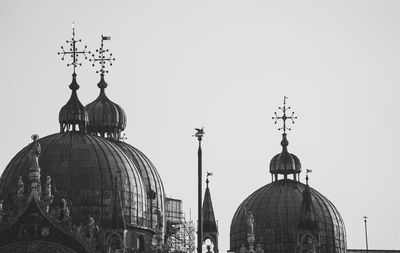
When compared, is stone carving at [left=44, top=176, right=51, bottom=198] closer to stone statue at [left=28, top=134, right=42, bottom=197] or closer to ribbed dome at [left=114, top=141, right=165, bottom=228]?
stone statue at [left=28, top=134, right=42, bottom=197]

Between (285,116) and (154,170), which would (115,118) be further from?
(285,116)

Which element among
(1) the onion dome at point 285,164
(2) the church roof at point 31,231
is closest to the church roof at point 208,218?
(1) the onion dome at point 285,164

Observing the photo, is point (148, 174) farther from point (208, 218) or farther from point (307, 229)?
point (307, 229)

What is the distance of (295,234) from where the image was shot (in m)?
131

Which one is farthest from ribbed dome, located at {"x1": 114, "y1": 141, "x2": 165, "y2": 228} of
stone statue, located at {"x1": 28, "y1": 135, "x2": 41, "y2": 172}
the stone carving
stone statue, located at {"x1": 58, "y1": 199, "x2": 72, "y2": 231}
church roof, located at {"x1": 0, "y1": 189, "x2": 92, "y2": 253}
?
church roof, located at {"x1": 0, "y1": 189, "x2": 92, "y2": 253}

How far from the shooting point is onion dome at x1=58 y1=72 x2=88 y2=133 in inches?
4690

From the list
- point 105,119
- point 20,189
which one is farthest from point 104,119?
point 20,189

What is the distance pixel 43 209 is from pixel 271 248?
31.4 m

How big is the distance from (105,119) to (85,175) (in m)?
18.5

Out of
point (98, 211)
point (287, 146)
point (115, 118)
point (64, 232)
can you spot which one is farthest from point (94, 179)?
point (287, 146)

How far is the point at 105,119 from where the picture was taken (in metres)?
132

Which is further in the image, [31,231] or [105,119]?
[105,119]

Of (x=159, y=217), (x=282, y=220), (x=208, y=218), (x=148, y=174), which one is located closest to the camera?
(x=159, y=217)

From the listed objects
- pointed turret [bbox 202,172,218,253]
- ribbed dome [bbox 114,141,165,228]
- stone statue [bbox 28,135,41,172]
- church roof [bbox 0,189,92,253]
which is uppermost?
ribbed dome [bbox 114,141,165,228]
